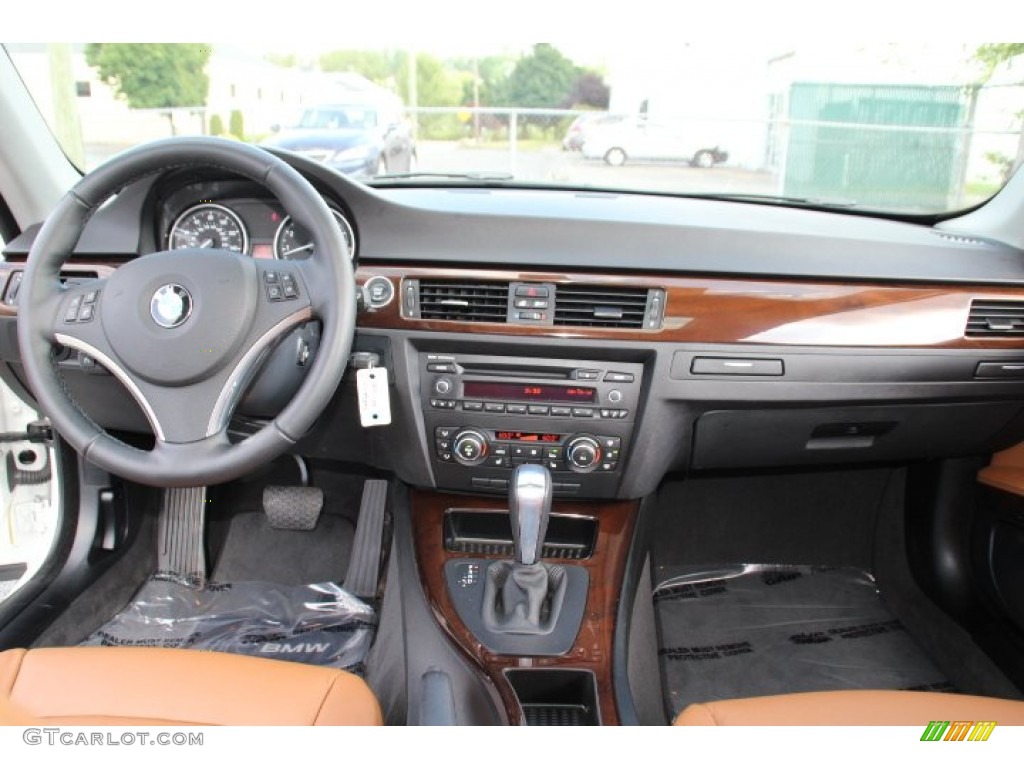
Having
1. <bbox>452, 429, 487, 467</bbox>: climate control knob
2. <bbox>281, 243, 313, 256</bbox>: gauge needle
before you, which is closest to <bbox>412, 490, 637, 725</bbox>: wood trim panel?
<bbox>452, 429, 487, 467</bbox>: climate control knob

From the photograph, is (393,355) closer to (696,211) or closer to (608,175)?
(696,211)

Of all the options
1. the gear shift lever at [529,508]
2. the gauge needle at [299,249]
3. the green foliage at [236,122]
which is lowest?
the gear shift lever at [529,508]

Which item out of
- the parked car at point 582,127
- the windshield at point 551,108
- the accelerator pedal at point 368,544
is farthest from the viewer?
the parked car at point 582,127

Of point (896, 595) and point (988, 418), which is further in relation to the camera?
point (896, 595)

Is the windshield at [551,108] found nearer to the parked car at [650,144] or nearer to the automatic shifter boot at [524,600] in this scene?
the parked car at [650,144]

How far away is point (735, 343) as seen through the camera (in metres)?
1.87

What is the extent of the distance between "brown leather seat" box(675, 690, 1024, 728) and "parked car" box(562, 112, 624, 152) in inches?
82.4

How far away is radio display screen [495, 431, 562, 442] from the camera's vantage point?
1945 millimetres

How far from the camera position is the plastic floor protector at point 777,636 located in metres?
2.26

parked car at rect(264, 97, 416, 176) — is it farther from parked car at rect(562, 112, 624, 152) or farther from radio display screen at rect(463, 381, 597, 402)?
radio display screen at rect(463, 381, 597, 402)

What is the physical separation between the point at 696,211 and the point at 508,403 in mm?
716

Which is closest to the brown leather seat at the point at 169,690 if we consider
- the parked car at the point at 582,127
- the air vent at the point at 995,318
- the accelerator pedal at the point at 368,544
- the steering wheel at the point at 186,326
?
the steering wheel at the point at 186,326

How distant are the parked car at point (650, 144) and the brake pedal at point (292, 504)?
1.53m

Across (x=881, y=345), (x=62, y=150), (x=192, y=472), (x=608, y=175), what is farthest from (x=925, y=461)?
(x=62, y=150)
